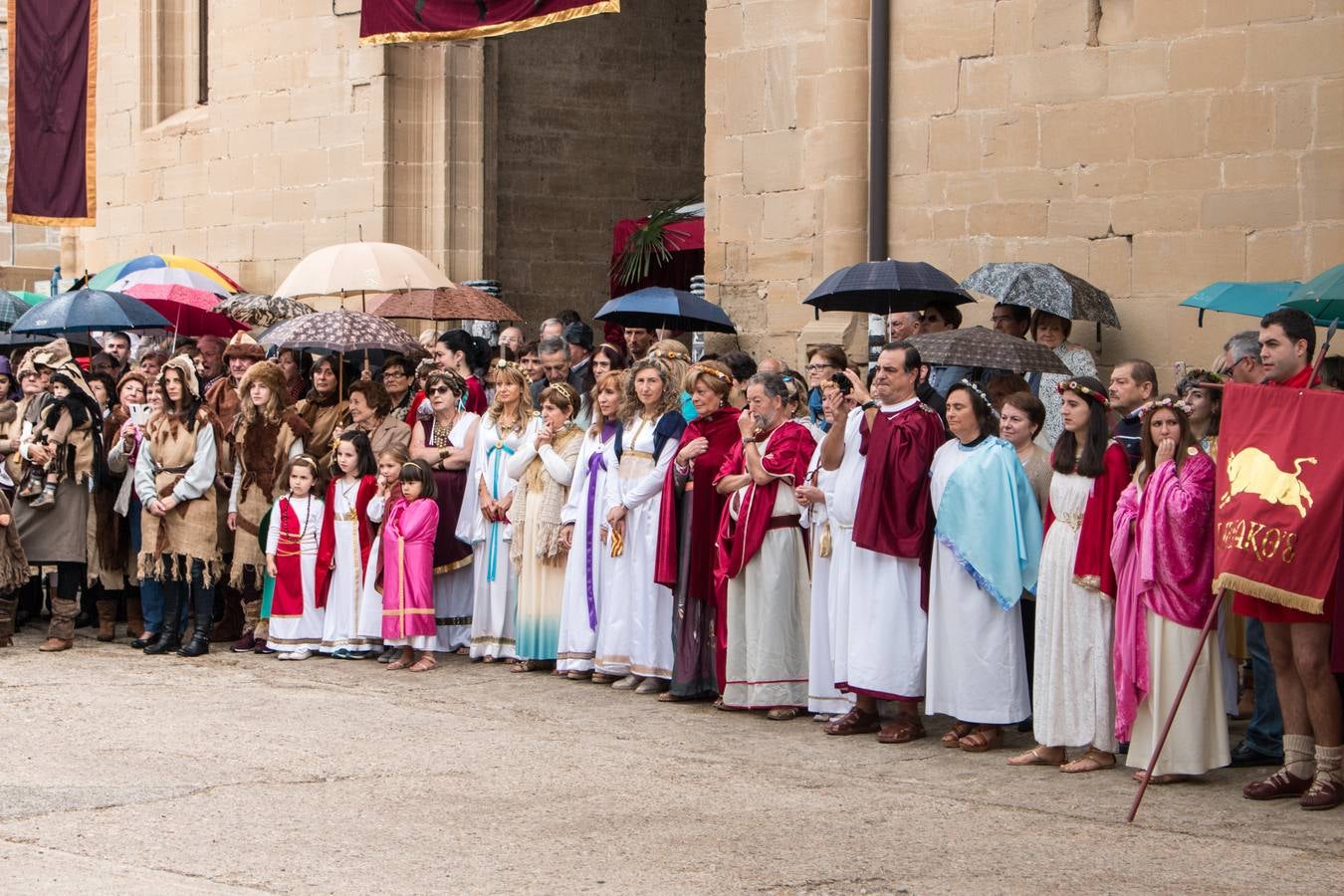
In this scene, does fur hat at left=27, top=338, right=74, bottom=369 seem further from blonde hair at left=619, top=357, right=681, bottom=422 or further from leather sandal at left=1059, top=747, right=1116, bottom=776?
leather sandal at left=1059, top=747, right=1116, bottom=776

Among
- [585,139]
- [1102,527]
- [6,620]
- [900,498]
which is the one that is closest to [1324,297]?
[1102,527]

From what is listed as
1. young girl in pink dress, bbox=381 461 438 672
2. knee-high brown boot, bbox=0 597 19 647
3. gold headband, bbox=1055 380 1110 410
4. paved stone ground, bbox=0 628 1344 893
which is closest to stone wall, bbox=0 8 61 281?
knee-high brown boot, bbox=0 597 19 647

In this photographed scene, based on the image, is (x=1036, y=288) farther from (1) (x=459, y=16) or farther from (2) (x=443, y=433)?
(1) (x=459, y=16)

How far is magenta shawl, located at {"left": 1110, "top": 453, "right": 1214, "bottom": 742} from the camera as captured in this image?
25.6 feet

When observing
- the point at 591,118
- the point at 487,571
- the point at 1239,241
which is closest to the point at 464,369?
the point at 487,571

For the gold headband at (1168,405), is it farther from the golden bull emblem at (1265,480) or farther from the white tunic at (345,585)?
the white tunic at (345,585)

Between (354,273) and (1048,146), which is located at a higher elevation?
(1048,146)

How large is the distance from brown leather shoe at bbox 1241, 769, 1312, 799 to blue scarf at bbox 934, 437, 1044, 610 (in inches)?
55.3

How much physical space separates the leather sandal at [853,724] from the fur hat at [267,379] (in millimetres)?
4299

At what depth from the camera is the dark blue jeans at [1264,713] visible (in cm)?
829

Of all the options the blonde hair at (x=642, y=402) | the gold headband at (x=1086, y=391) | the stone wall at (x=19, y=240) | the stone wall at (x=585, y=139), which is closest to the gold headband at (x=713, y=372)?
the blonde hair at (x=642, y=402)

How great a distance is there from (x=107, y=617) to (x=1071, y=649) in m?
6.62

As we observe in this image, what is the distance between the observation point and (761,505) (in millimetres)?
9594

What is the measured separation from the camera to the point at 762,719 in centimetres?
952
